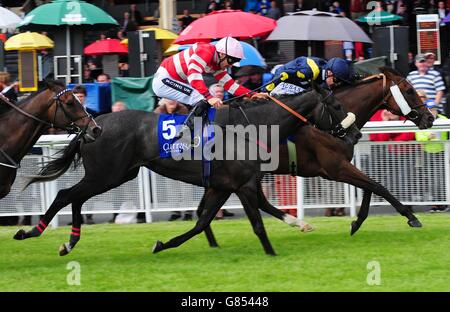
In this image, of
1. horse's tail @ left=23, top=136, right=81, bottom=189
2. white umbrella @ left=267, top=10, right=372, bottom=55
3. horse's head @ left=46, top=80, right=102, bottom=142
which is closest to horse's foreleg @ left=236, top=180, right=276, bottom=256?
horse's head @ left=46, top=80, right=102, bottom=142

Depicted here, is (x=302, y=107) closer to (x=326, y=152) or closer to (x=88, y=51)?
(x=326, y=152)

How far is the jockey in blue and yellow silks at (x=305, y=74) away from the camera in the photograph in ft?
30.0

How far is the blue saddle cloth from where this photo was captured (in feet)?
27.3

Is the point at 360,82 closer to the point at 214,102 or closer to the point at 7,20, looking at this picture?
the point at 214,102

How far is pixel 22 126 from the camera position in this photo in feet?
26.7

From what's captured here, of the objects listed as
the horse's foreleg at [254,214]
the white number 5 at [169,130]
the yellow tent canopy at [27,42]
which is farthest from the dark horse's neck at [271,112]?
the yellow tent canopy at [27,42]

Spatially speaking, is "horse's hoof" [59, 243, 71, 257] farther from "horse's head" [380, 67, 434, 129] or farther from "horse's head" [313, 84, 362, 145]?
"horse's head" [380, 67, 434, 129]

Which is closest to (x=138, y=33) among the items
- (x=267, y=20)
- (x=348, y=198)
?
(x=267, y=20)

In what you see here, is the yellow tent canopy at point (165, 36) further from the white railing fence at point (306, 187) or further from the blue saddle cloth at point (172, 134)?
the blue saddle cloth at point (172, 134)

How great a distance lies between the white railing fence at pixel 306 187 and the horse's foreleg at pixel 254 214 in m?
2.33

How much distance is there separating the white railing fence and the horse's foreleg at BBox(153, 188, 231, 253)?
2220 millimetres

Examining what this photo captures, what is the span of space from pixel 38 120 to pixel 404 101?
11.5 ft

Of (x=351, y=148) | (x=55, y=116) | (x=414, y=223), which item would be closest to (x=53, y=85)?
(x=55, y=116)

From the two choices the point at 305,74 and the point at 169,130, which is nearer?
the point at 169,130
